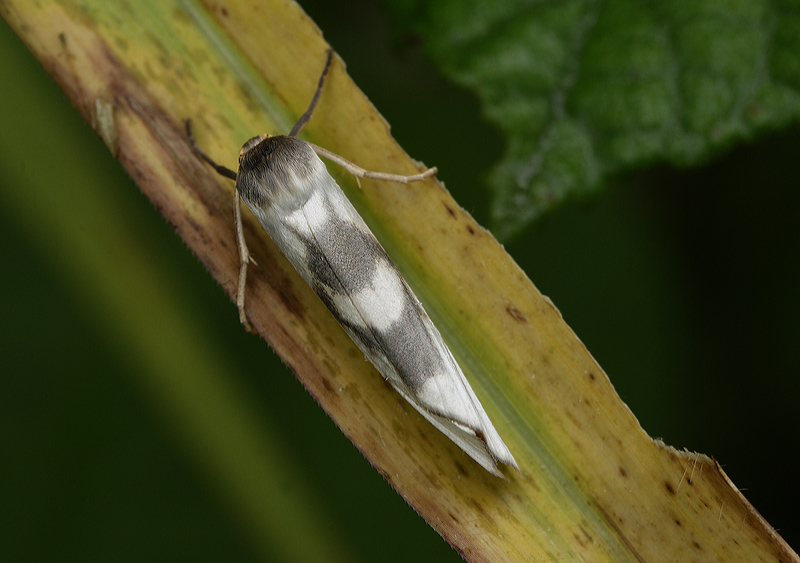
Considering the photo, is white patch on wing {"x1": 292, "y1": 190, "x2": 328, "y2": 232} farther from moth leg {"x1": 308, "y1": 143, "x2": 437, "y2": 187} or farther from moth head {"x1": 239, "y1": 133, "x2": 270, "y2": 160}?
moth head {"x1": 239, "y1": 133, "x2": 270, "y2": 160}

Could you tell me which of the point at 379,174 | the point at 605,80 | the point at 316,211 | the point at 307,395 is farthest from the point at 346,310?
the point at 605,80

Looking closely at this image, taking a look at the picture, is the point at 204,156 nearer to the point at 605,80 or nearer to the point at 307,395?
the point at 307,395

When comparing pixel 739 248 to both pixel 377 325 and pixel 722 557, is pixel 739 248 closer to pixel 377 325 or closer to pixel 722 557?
pixel 722 557

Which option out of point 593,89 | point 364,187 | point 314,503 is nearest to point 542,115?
point 593,89

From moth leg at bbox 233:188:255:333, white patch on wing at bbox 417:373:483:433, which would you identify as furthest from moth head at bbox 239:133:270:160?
white patch on wing at bbox 417:373:483:433

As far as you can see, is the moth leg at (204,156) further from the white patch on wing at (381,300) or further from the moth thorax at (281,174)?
the white patch on wing at (381,300)

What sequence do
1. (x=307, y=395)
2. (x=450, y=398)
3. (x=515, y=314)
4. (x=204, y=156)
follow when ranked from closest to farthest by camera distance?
(x=450, y=398) → (x=515, y=314) → (x=204, y=156) → (x=307, y=395)
